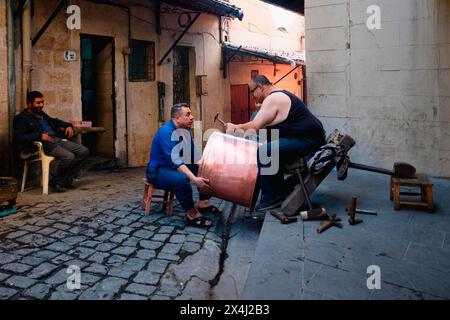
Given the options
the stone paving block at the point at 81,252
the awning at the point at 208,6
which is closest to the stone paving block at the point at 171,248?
the stone paving block at the point at 81,252

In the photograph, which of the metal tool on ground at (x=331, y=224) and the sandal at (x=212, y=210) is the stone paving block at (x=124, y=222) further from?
the metal tool on ground at (x=331, y=224)

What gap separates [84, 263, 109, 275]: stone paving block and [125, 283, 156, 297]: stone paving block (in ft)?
1.43

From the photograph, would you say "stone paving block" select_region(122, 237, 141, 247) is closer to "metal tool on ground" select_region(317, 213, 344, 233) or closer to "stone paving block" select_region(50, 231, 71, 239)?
"stone paving block" select_region(50, 231, 71, 239)

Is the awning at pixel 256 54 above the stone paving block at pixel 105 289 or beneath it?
above

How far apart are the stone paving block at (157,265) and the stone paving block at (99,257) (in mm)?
519

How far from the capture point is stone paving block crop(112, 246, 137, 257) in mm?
4609

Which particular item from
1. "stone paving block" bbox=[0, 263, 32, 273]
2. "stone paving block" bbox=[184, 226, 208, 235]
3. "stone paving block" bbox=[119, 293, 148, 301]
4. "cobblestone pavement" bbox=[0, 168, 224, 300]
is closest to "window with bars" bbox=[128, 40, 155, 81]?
"cobblestone pavement" bbox=[0, 168, 224, 300]

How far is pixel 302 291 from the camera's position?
130 inches

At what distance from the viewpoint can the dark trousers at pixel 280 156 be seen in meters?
5.59

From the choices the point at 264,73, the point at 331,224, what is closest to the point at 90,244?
the point at 331,224

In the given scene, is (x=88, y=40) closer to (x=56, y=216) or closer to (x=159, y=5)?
A: (x=159, y=5)

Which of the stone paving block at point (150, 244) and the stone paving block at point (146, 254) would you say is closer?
the stone paving block at point (146, 254)

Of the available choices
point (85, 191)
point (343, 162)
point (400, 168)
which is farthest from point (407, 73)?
point (85, 191)

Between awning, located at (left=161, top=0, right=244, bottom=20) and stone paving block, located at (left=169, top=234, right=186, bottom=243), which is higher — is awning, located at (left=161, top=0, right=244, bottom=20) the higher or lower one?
the higher one
